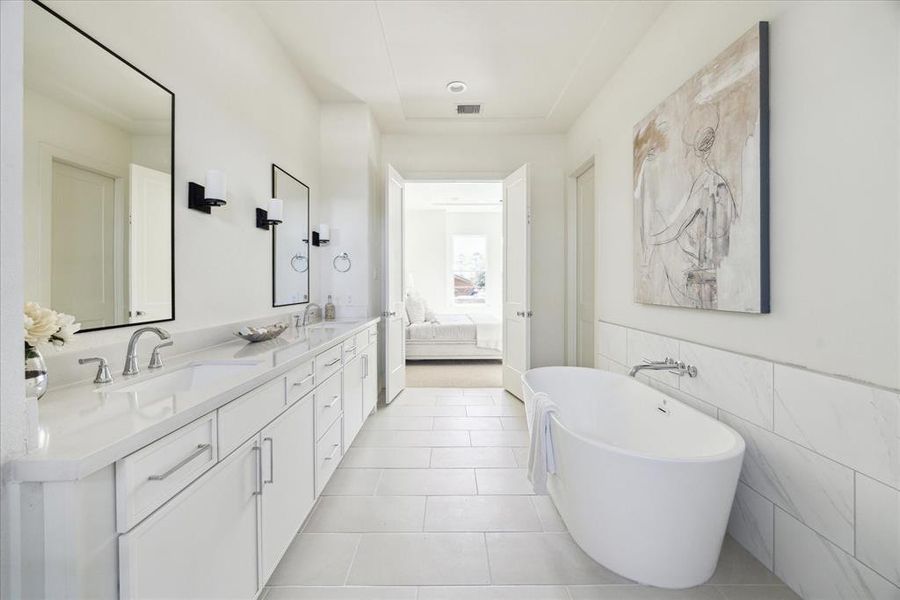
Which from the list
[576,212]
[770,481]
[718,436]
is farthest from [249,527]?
[576,212]

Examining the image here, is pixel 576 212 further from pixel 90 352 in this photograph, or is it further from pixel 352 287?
pixel 90 352

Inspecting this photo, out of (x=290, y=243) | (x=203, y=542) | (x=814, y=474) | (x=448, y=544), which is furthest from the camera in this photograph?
(x=290, y=243)

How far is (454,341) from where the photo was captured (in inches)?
216

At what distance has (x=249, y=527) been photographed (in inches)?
49.1

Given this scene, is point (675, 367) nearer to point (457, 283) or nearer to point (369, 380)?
point (369, 380)

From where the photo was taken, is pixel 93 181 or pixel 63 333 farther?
pixel 93 181

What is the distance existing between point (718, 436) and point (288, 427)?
1.74 m

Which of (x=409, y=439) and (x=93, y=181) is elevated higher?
(x=93, y=181)

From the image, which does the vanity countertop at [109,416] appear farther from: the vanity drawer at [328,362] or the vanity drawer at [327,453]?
the vanity drawer at [327,453]

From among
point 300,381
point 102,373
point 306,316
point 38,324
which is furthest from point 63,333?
point 306,316

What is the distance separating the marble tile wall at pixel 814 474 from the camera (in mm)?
1165

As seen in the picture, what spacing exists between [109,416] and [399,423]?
97.4 inches

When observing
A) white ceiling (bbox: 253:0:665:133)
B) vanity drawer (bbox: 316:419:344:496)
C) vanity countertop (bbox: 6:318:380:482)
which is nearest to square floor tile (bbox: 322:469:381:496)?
vanity drawer (bbox: 316:419:344:496)

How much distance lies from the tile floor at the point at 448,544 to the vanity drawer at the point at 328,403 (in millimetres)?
430
